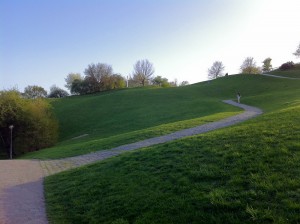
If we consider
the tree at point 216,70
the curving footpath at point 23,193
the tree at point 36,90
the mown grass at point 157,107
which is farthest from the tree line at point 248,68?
the curving footpath at point 23,193

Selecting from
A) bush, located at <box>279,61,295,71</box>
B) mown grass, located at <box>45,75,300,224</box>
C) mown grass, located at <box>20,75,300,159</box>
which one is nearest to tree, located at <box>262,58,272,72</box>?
bush, located at <box>279,61,295,71</box>

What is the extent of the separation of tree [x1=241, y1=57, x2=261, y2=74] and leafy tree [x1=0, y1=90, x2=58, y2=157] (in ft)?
271

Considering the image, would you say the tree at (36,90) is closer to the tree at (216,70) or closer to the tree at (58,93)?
the tree at (58,93)

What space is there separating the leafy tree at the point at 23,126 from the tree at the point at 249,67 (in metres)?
82.6

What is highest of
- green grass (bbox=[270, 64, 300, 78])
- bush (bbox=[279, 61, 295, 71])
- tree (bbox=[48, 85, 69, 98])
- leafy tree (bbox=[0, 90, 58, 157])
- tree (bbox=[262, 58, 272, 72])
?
tree (bbox=[262, 58, 272, 72])

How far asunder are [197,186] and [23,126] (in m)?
33.0

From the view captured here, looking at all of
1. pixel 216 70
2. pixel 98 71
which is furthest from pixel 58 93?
pixel 216 70

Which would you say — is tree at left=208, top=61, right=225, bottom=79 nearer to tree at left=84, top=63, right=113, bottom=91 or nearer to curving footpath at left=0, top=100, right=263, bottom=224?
tree at left=84, top=63, right=113, bottom=91

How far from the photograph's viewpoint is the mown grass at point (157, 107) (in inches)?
1222

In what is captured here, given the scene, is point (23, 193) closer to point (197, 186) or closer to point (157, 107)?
point (197, 186)

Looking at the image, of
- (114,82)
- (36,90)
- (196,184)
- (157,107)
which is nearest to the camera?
(196,184)

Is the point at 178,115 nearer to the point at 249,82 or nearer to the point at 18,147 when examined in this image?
the point at 18,147

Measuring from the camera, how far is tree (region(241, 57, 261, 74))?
335 feet

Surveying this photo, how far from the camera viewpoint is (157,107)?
134 ft
